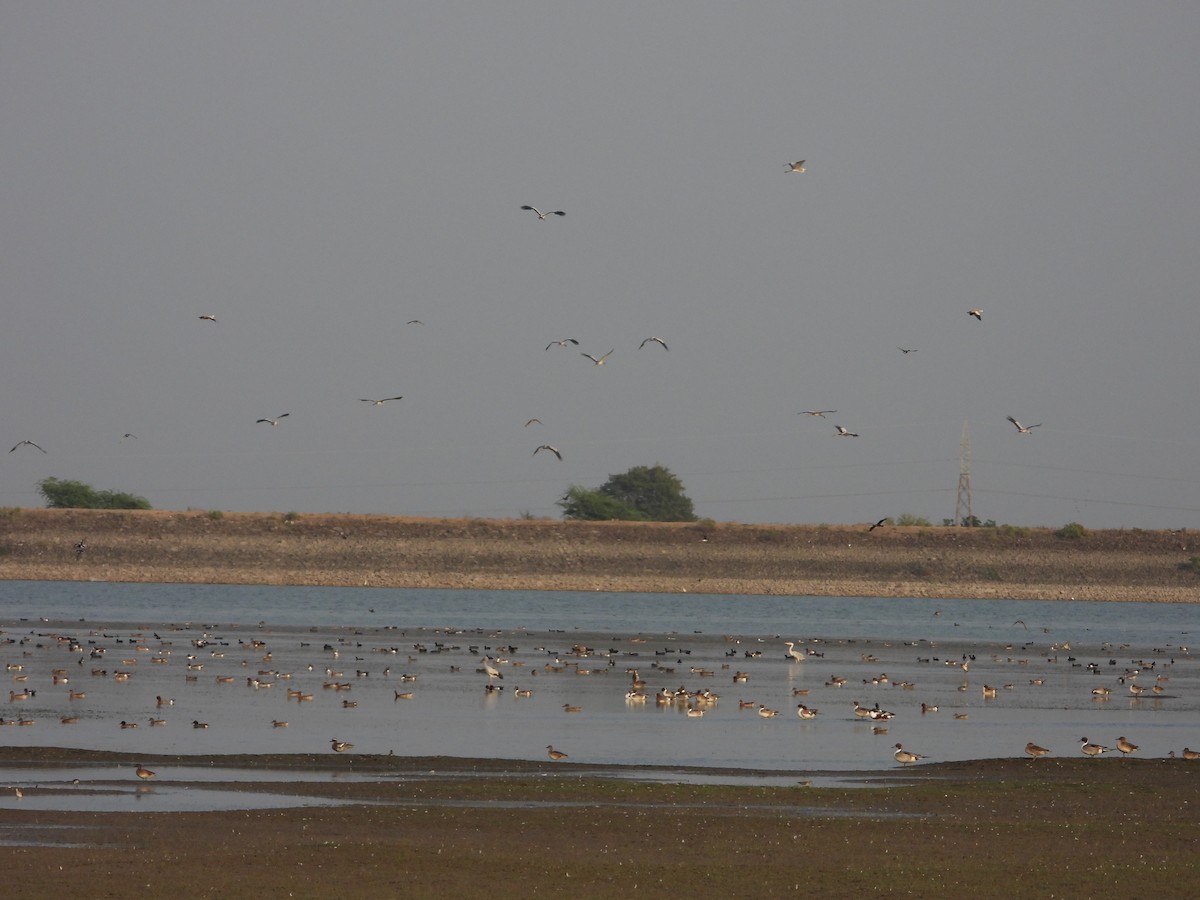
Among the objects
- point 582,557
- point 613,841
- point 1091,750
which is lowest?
point 1091,750

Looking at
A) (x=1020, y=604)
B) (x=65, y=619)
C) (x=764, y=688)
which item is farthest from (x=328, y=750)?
(x=1020, y=604)

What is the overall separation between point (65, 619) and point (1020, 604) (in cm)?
5589

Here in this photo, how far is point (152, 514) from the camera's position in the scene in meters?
100

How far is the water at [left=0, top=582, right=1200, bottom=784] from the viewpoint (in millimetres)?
29234

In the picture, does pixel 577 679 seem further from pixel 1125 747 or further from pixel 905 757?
pixel 1125 747

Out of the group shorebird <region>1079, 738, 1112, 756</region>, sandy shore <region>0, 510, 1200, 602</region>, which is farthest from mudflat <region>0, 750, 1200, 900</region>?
sandy shore <region>0, 510, 1200, 602</region>

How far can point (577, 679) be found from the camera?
42656mm

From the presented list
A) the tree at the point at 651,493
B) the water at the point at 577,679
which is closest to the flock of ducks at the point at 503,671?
the water at the point at 577,679

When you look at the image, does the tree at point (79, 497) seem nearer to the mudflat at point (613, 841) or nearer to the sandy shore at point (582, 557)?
the sandy shore at point (582, 557)

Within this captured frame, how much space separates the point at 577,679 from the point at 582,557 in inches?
2263

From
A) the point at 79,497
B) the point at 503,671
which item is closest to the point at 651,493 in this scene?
the point at 79,497

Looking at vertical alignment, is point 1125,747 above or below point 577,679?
above

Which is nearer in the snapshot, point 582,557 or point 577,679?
point 577,679

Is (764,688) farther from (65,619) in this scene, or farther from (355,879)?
(65,619)
